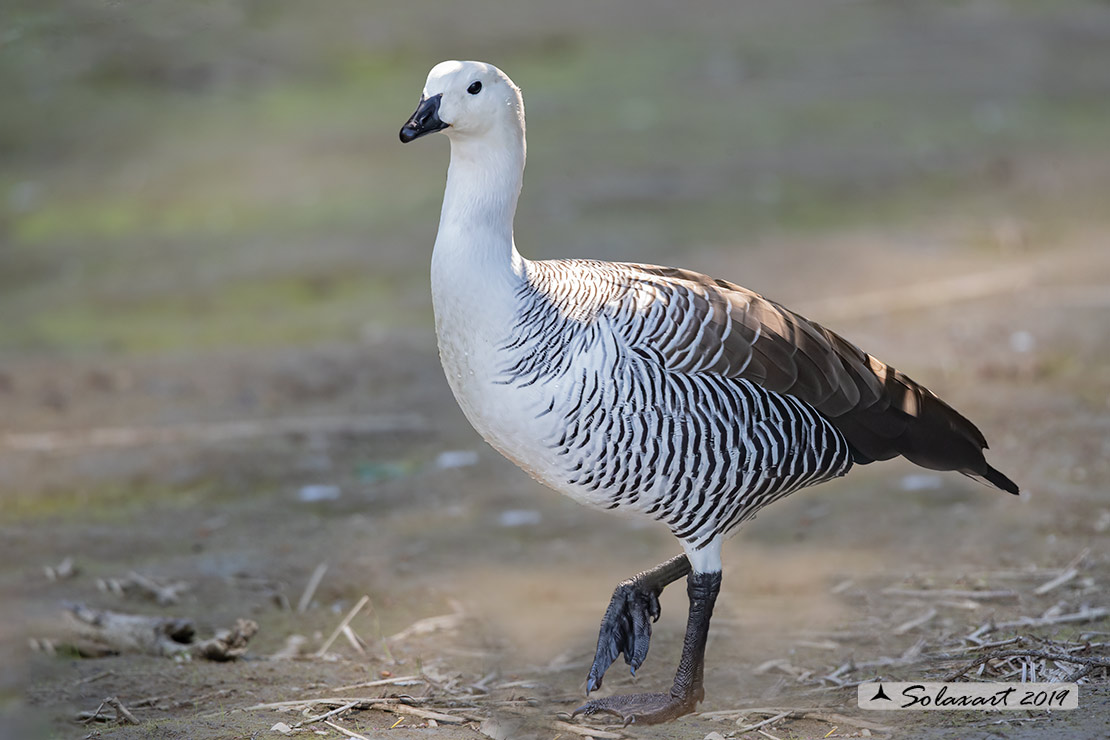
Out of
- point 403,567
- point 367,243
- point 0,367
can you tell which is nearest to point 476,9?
point 367,243

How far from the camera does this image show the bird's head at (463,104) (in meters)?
4.18

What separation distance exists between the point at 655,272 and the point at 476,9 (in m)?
11.6

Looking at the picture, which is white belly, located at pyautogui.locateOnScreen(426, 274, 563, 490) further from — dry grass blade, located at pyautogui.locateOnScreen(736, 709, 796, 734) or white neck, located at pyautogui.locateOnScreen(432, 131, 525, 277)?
dry grass blade, located at pyautogui.locateOnScreen(736, 709, 796, 734)

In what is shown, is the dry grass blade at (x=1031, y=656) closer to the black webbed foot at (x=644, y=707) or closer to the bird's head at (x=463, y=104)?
the black webbed foot at (x=644, y=707)

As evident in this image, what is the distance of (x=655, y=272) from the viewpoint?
4699 millimetres

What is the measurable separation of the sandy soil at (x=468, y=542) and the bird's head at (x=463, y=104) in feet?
6.56

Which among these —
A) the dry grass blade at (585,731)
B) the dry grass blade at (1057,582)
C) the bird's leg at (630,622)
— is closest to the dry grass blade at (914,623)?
the dry grass blade at (1057,582)

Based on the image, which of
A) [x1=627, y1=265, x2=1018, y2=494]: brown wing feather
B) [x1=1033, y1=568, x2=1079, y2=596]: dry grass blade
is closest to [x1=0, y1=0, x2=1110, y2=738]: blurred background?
[x1=1033, y1=568, x2=1079, y2=596]: dry grass blade

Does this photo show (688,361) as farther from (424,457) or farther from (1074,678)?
(424,457)

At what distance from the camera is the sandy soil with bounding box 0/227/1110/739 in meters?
4.72

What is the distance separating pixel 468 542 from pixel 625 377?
2.17m

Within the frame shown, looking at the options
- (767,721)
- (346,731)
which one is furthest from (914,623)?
(346,731)

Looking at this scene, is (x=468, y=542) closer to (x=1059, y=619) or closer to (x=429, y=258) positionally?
(x=1059, y=619)

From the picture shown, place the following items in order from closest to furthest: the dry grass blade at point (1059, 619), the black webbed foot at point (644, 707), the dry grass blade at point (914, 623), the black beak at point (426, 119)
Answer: the black beak at point (426, 119), the black webbed foot at point (644, 707), the dry grass blade at point (1059, 619), the dry grass blade at point (914, 623)
